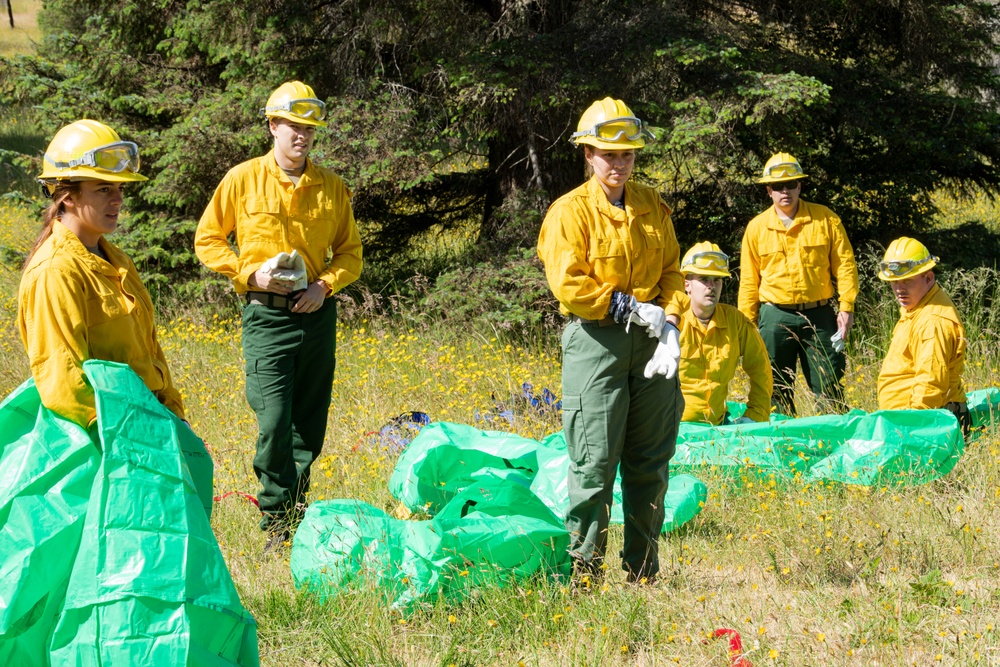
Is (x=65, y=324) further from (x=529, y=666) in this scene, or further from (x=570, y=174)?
(x=570, y=174)

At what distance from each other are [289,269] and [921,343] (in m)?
3.37

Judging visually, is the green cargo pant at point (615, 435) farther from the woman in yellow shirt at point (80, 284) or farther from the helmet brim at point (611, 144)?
the woman in yellow shirt at point (80, 284)

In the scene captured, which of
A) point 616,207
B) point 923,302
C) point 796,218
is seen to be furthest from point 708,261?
point 616,207

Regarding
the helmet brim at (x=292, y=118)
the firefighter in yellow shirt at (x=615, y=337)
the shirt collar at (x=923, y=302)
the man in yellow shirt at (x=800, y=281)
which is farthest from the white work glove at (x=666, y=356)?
the man in yellow shirt at (x=800, y=281)

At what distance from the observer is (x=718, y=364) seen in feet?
18.9

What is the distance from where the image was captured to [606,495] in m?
3.88

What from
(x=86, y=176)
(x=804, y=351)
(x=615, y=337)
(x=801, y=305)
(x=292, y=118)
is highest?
(x=292, y=118)

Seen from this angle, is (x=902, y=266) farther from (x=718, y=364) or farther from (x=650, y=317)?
(x=650, y=317)

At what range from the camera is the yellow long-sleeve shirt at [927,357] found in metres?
5.18

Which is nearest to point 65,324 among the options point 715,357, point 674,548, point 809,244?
point 674,548

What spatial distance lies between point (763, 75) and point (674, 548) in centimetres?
462

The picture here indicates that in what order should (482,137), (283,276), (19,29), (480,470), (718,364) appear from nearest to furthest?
(283,276) < (480,470) < (718,364) < (482,137) < (19,29)

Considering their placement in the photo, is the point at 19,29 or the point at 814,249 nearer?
the point at 814,249

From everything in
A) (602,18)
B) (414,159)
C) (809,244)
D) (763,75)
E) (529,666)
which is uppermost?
(602,18)
